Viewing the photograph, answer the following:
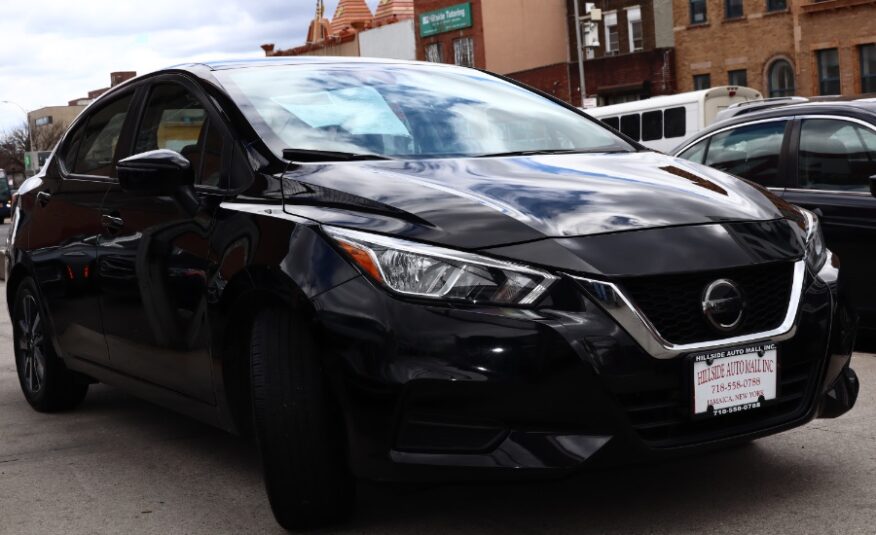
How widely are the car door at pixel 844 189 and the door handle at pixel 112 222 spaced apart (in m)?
3.73

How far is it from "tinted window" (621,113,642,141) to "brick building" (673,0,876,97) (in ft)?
26.7

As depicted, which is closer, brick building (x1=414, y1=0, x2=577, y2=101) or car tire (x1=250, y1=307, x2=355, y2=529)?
car tire (x1=250, y1=307, x2=355, y2=529)

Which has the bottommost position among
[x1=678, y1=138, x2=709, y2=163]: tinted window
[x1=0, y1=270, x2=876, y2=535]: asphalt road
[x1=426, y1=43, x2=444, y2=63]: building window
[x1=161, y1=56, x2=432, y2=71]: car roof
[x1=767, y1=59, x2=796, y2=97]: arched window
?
[x1=0, y1=270, x2=876, y2=535]: asphalt road

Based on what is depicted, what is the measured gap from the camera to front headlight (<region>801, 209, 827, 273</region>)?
4023 mm

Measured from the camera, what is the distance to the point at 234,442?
18.4 ft

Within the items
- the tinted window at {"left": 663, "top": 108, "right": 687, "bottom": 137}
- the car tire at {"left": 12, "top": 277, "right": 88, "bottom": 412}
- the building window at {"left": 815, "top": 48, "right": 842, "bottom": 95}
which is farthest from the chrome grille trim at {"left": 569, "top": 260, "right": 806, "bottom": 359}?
the building window at {"left": 815, "top": 48, "right": 842, "bottom": 95}

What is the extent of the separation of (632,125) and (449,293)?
3266 centimetres

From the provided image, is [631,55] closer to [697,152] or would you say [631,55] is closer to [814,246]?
[697,152]

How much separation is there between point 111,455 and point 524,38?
55006 millimetres

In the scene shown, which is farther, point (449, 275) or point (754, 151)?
point (754, 151)

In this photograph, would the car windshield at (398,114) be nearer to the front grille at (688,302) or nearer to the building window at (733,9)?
the front grille at (688,302)

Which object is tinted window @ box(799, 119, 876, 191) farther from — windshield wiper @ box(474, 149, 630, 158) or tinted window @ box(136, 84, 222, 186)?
tinted window @ box(136, 84, 222, 186)

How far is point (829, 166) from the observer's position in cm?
767

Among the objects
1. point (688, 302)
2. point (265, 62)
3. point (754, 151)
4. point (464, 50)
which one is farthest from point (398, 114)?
point (464, 50)
